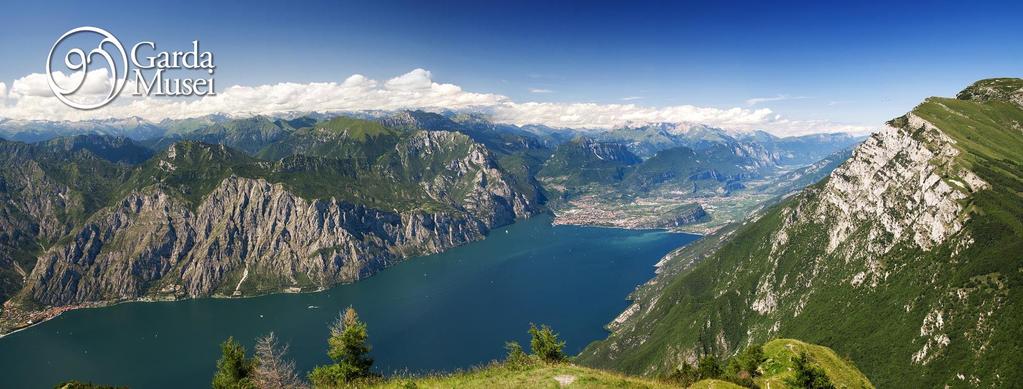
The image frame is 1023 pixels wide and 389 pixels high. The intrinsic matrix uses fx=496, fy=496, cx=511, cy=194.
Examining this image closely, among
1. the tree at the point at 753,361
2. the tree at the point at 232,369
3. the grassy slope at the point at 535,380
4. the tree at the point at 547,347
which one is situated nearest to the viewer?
the grassy slope at the point at 535,380

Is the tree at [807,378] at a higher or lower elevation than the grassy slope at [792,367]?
higher

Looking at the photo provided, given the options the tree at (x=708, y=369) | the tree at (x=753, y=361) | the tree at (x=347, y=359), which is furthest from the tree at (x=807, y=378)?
the tree at (x=347, y=359)

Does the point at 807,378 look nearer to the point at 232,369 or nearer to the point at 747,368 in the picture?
the point at 747,368

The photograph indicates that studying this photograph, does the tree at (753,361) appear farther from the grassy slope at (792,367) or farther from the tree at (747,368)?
the grassy slope at (792,367)

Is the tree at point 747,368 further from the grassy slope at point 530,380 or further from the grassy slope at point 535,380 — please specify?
the grassy slope at point 530,380

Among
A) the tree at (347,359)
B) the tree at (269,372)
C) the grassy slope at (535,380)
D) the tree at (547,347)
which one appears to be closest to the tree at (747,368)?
the grassy slope at (535,380)

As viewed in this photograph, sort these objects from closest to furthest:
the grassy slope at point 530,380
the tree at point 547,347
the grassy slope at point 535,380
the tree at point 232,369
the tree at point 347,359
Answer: the grassy slope at point 530,380, the grassy slope at point 535,380, the tree at point 347,359, the tree at point 232,369, the tree at point 547,347

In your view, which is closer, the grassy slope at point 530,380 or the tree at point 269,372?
the grassy slope at point 530,380

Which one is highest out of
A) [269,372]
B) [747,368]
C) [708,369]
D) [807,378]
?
[807,378]

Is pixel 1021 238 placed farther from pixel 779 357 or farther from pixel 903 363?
pixel 779 357

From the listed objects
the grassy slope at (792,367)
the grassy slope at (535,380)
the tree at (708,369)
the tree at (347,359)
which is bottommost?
the tree at (708,369)

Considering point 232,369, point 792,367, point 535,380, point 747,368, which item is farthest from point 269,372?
point 747,368
